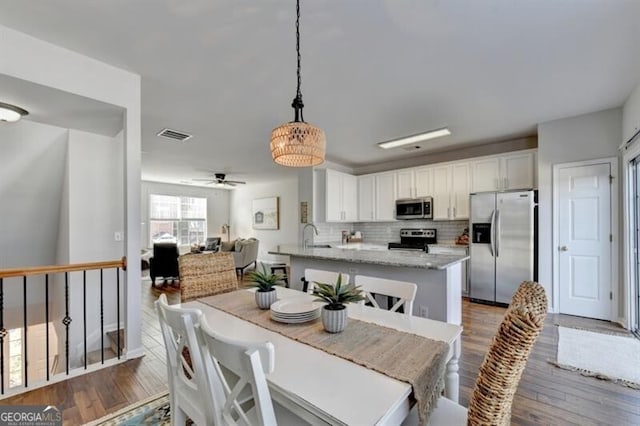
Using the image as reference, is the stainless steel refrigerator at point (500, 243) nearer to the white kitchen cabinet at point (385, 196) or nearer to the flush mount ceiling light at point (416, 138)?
the flush mount ceiling light at point (416, 138)

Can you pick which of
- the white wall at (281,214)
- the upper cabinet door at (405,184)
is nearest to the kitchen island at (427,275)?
the upper cabinet door at (405,184)

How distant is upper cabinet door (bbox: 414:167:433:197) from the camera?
5398 millimetres

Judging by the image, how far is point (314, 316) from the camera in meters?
1.63

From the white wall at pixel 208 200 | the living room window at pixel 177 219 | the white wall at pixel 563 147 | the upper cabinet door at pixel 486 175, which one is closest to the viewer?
the white wall at pixel 563 147

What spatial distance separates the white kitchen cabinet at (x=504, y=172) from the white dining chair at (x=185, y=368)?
488 cm

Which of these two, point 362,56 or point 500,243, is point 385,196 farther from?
point 362,56

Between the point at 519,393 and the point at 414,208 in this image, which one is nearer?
the point at 519,393

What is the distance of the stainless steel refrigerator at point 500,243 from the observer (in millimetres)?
4129

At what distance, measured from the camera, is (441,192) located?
5258 millimetres

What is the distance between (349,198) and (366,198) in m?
0.38

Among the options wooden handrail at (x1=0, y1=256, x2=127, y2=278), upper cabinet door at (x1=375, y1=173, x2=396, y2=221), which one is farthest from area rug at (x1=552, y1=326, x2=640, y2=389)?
wooden handrail at (x1=0, y1=256, x2=127, y2=278)

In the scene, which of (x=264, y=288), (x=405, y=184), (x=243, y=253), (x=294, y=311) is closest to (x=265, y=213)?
(x=243, y=253)

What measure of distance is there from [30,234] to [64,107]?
2454mm

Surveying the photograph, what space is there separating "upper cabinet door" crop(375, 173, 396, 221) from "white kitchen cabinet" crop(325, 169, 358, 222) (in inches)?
20.8
